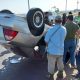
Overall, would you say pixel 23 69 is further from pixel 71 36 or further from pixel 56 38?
pixel 56 38

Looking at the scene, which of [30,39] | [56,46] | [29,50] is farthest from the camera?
[29,50]

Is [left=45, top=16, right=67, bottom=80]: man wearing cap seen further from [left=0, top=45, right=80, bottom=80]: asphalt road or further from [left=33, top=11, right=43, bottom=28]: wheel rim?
[left=0, top=45, right=80, bottom=80]: asphalt road

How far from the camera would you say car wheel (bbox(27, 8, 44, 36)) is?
6.93 m

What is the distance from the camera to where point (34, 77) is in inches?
293

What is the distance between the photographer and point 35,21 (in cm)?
711

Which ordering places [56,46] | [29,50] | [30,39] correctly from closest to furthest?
[56,46]
[30,39]
[29,50]

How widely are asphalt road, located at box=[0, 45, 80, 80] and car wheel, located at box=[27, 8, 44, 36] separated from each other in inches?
49.4

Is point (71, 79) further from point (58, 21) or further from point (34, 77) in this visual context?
point (58, 21)

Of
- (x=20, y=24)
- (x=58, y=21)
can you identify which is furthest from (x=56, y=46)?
(x=20, y=24)

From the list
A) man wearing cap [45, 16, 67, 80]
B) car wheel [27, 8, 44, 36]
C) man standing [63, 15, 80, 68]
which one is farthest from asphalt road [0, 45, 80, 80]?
car wheel [27, 8, 44, 36]

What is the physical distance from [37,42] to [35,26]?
69cm

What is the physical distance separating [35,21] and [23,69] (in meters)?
1.84

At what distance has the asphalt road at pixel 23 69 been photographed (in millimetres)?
7434

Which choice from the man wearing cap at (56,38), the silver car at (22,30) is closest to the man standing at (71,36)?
the silver car at (22,30)
